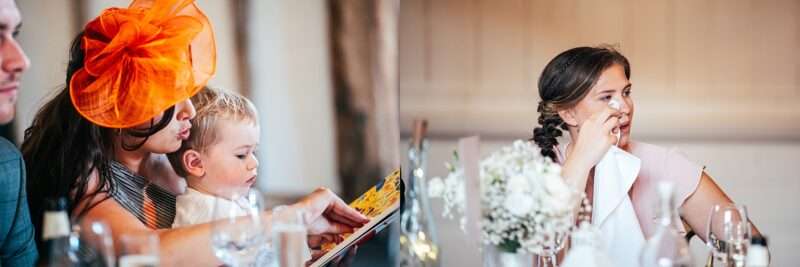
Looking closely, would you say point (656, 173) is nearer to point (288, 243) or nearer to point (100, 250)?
point (288, 243)

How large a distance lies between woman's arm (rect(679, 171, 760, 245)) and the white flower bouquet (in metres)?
0.35

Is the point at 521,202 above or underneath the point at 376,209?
above

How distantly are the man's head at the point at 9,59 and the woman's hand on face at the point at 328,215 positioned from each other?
0.95 meters

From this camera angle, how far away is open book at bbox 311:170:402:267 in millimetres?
3426

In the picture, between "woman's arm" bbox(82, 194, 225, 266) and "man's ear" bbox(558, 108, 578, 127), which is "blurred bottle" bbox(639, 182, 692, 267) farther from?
"woman's arm" bbox(82, 194, 225, 266)

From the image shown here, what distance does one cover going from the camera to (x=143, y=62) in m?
3.38

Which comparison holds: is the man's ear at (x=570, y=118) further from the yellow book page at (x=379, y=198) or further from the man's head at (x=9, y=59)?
the man's head at (x=9, y=59)

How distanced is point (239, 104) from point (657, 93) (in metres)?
1.25

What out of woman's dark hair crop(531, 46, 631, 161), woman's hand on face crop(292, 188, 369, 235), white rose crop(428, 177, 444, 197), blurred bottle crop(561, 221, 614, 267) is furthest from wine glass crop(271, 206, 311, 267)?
woman's dark hair crop(531, 46, 631, 161)

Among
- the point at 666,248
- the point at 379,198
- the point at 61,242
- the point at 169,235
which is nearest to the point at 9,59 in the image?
the point at 169,235

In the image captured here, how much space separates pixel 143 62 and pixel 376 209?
0.84 metres

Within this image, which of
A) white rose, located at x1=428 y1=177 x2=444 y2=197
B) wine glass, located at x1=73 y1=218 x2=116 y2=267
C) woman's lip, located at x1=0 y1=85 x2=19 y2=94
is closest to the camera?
wine glass, located at x1=73 y1=218 x2=116 y2=267

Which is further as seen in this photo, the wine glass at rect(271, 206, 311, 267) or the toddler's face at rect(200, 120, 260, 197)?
the toddler's face at rect(200, 120, 260, 197)

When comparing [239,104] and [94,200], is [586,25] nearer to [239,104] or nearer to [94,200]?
[239,104]
